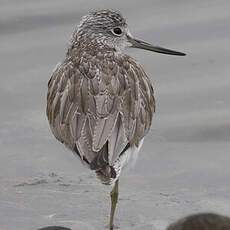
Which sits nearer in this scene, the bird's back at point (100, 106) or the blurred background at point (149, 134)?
the bird's back at point (100, 106)

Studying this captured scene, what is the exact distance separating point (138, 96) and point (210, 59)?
2264 millimetres

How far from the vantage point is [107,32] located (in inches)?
345

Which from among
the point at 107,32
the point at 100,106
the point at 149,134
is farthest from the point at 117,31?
the point at 100,106

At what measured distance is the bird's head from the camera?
8727 millimetres

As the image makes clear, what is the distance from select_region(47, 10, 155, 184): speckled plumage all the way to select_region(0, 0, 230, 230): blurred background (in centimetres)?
56

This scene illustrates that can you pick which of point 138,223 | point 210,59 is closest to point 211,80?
point 210,59

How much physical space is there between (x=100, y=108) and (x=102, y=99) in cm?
12

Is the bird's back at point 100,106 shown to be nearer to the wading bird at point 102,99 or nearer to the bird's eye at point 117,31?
the wading bird at point 102,99

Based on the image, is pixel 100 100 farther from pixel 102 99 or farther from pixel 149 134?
pixel 149 134

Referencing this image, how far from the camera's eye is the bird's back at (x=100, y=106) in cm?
740

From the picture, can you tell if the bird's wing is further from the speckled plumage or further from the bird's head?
the bird's head

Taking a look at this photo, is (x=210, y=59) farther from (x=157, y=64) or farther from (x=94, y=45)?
(x=94, y=45)

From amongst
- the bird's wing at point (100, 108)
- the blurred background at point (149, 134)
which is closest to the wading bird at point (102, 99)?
the bird's wing at point (100, 108)

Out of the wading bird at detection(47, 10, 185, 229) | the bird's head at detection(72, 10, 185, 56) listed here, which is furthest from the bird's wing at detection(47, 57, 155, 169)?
the bird's head at detection(72, 10, 185, 56)
